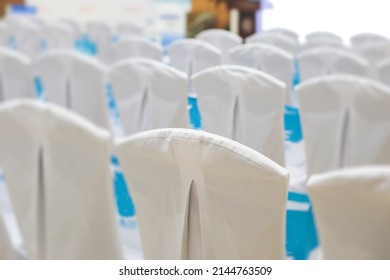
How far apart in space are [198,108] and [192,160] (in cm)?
61

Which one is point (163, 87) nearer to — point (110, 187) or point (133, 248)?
point (133, 248)

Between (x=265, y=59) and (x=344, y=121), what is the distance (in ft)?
1.94

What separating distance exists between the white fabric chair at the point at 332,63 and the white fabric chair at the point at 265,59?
0.58m

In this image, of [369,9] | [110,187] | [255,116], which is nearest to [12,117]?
[110,187]

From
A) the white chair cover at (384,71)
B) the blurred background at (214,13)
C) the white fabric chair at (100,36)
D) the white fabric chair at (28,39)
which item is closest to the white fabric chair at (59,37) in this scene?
the white fabric chair at (28,39)

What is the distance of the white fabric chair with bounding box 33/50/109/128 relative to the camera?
10.8ft

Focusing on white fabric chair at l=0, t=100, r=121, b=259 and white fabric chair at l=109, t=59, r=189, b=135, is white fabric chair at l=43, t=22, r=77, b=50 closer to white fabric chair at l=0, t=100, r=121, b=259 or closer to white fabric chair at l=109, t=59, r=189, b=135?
white fabric chair at l=109, t=59, r=189, b=135

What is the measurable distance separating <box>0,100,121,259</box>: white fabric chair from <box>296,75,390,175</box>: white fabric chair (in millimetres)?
993

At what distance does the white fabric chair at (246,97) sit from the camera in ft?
7.03

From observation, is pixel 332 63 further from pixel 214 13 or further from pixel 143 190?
pixel 214 13

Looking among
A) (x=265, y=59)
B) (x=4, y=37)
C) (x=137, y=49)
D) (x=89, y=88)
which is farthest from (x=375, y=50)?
(x=4, y=37)

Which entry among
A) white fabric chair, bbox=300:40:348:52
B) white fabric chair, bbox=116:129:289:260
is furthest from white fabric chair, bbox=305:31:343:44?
white fabric chair, bbox=116:129:289:260

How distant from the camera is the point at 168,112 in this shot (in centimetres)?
248

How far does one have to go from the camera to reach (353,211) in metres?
1.12
